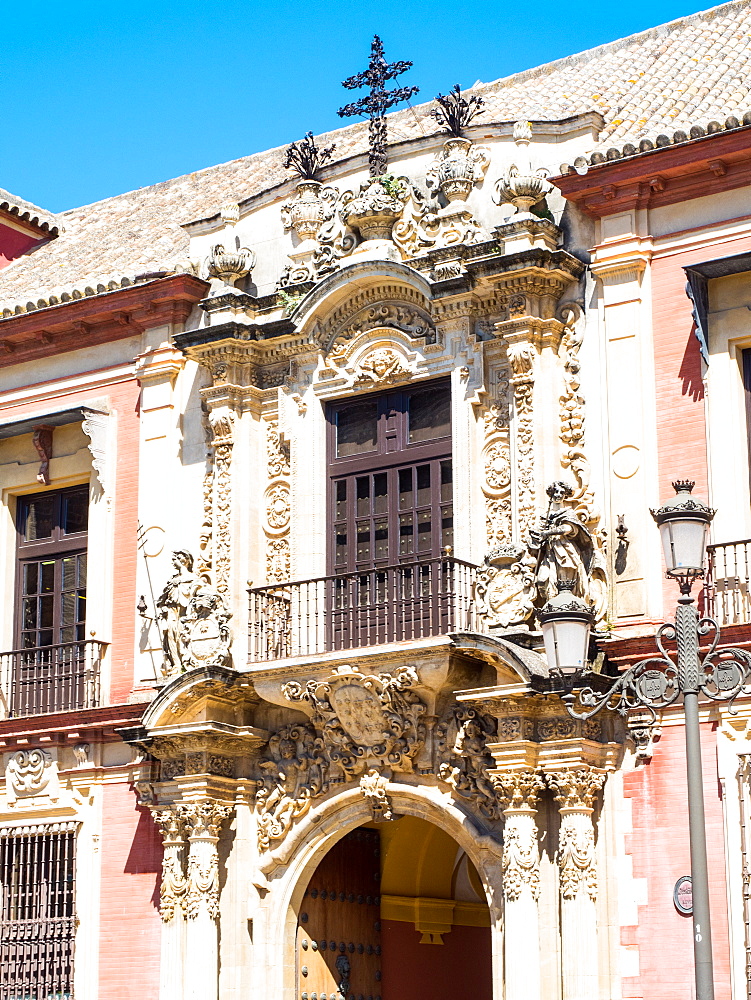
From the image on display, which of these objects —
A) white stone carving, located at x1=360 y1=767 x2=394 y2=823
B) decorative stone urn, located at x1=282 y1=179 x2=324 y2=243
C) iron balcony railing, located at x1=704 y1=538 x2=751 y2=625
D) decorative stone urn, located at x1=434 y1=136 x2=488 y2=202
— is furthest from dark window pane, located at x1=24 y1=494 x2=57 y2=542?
iron balcony railing, located at x1=704 y1=538 x2=751 y2=625

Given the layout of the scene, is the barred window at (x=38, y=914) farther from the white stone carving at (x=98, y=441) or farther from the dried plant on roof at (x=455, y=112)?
the dried plant on roof at (x=455, y=112)

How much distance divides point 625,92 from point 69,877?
30.4 ft

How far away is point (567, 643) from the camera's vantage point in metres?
10.6

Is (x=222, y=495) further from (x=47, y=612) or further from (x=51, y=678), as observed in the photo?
(x=47, y=612)

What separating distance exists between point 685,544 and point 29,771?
9.24m

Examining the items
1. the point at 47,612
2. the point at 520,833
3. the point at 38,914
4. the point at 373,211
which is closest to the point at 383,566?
the point at 520,833

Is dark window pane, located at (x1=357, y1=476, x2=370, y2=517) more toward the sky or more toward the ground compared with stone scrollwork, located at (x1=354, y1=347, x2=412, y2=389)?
more toward the ground

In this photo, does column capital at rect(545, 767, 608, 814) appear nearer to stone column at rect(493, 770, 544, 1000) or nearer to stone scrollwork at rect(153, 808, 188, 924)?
stone column at rect(493, 770, 544, 1000)

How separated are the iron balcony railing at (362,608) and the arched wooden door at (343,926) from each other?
2103mm

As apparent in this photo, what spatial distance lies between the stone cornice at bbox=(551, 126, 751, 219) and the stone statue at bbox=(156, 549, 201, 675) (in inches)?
189

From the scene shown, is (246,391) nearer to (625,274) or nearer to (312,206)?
(312,206)

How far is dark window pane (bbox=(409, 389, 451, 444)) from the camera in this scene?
16.1m

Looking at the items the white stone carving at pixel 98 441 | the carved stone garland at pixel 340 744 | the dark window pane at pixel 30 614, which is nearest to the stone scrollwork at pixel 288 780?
the carved stone garland at pixel 340 744

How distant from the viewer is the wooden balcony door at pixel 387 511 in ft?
50.5
